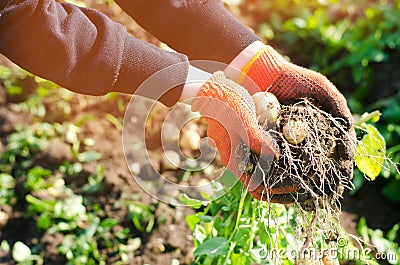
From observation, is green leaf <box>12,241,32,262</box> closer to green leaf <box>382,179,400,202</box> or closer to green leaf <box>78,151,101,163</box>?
green leaf <box>78,151,101,163</box>

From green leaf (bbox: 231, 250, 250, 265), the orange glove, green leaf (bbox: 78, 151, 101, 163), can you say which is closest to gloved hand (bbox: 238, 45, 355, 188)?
the orange glove

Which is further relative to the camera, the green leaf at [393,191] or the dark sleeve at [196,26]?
the green leaf at [393,191]

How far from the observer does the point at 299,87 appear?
4.57ft

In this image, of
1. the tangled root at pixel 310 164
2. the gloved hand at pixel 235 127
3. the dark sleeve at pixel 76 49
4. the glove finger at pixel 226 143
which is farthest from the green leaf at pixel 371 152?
the dark sleeve at pixel 76 49

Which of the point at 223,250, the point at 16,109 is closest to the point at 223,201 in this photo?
the point at 223,250

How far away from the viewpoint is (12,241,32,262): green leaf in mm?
1692

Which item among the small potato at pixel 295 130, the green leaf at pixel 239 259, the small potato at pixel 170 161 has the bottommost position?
the small potato at pixel 170 161

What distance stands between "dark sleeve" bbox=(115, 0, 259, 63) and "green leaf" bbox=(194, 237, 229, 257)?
46cm

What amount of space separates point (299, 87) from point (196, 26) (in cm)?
31

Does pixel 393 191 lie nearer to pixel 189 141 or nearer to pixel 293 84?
pixel 189 141

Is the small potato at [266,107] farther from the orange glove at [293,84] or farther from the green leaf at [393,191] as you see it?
the green leaf at [393,191]

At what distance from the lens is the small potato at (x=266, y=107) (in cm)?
133

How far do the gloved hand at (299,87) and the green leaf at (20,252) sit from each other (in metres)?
0.81
